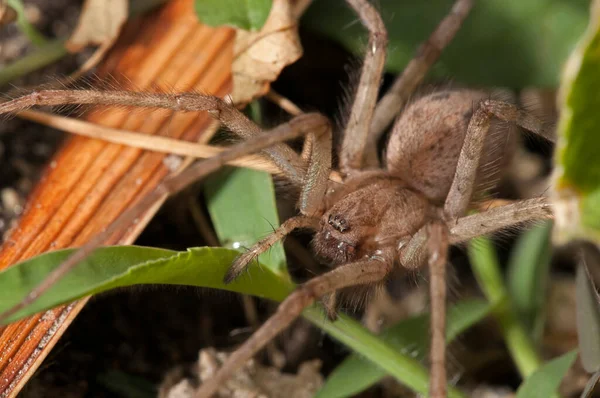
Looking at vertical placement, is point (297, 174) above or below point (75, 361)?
above

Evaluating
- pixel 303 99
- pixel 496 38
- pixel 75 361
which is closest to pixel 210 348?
pixel 75 361

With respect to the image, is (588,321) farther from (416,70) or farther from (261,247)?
(416,70)

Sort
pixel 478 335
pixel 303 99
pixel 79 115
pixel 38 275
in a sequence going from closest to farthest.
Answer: pixel 38 275, pixel 79 115, pixel 478 335, pixel 303 99

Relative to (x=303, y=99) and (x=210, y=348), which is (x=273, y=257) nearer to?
(x=210, y=348)

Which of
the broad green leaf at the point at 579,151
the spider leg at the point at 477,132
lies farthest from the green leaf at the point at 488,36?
the broad green leaf at the point at 579,151

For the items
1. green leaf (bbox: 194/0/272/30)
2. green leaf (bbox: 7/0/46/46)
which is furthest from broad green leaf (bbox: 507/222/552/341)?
green leaf (bbox: 7/0/46/46)

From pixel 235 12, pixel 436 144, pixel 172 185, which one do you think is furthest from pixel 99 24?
pixel 436 144

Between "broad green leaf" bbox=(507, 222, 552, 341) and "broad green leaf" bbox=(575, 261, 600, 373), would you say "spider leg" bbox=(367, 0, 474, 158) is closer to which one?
"broad green leaf" bbox=(507, 222, 552, 341)
